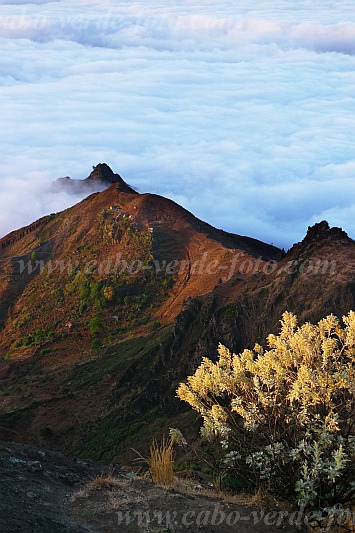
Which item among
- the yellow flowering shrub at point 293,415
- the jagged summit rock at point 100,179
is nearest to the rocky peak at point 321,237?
the yellow flowering shrub at point 293,415

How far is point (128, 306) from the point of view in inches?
2051

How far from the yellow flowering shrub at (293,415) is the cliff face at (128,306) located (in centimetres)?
1718

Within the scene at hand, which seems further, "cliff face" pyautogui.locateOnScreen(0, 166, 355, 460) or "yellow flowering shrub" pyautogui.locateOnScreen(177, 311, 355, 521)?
"cliff face" pyautogui.locateOnScreen(0, 166, 355, 460)

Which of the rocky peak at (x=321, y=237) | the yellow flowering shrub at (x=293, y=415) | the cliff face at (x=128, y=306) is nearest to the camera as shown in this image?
the yellow flowering shrub at (x=293, y=415)

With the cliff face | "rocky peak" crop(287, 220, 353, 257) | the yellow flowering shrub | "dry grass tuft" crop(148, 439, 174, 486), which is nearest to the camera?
the yellow flowering shrub

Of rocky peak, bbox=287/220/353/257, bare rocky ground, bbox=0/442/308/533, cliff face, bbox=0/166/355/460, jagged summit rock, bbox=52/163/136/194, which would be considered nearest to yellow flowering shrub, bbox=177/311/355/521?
bare rocky ground, bbox=0/442/308/533

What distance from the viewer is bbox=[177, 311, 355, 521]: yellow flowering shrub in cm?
1445

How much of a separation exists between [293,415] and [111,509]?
418cm

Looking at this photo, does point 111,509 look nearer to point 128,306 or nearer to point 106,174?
point 128,306

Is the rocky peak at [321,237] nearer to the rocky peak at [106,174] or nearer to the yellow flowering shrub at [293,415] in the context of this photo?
the yellow flowering shrub at [293,415]

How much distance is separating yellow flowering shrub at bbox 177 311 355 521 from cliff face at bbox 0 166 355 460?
17177 mm

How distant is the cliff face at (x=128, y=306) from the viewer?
117 feet

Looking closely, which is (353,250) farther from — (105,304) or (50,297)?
(50,297)

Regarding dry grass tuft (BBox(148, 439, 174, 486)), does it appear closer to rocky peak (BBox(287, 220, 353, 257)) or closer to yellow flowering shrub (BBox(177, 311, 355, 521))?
yellow flowering shrub (BBox(177, 311, 355, 521))
